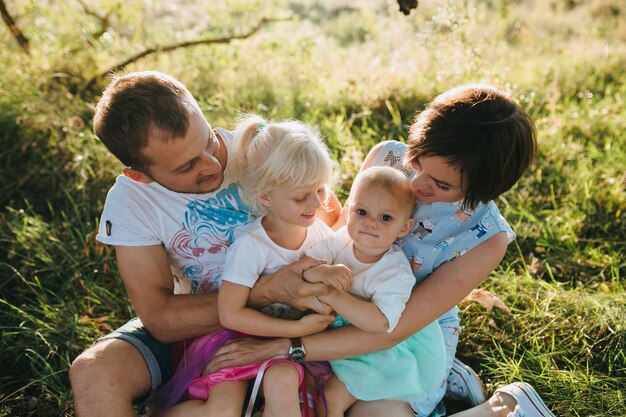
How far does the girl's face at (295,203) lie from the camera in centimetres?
216

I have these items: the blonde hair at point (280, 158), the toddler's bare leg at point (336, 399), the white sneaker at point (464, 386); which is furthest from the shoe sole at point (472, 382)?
the blonde hair at point (280, 158)

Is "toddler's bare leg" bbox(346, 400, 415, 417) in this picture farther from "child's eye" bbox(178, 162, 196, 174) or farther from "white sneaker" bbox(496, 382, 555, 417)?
"child's eye" bbox(178, 162, 196, 174)

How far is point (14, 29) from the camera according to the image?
4785mm

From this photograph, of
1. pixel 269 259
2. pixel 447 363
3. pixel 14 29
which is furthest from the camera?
pixel 14 29

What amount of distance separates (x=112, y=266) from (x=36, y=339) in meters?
0.59

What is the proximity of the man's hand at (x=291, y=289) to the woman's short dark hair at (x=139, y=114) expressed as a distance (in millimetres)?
635

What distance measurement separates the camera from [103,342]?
7.66 ft

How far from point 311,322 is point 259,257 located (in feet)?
1.04

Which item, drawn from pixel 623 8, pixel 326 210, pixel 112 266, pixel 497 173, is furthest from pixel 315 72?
pixel 623 8

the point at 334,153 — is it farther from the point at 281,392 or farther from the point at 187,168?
the point at 281,392

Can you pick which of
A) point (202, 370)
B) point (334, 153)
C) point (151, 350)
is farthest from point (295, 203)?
point (334, 153)

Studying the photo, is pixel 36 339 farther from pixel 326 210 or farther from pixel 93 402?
pixel 326 210

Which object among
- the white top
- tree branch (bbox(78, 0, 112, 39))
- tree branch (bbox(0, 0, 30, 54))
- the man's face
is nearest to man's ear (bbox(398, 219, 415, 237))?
the white top

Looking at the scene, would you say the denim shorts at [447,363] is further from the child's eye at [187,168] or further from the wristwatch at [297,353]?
the child's eye at [187,168]
